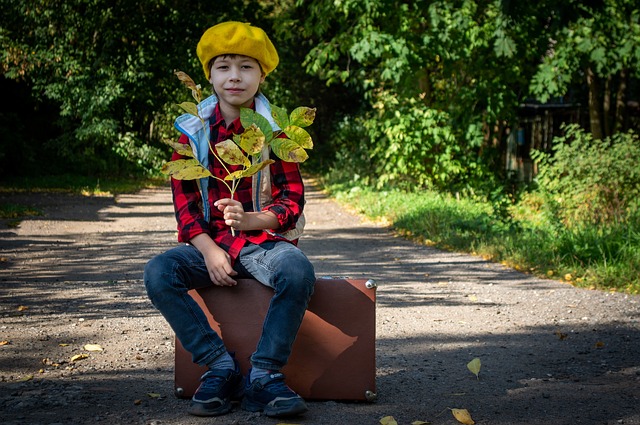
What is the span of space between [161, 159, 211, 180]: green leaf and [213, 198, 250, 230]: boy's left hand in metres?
0.15

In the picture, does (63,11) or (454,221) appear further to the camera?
(63,11)

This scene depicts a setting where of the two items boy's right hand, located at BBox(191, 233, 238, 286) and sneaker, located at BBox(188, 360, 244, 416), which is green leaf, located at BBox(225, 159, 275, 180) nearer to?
boy's right hand, located at BBox(191, 233, 238, 286)

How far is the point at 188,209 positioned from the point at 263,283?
17.9 inches

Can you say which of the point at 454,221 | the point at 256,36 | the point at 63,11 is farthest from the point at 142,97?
the point at 256,36

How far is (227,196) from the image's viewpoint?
3355mm

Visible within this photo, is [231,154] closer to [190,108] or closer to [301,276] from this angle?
[190,108]

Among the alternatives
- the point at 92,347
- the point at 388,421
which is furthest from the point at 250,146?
the point at 92,347

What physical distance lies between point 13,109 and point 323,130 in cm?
1354

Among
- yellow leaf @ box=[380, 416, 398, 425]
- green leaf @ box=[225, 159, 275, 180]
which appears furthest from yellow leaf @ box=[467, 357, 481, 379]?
green leaf @ box=[225, 159, 275, 180]

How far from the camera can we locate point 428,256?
861 cm

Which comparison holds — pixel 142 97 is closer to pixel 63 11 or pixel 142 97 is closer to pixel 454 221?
pixel 63 11

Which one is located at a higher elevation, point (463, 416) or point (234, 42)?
point (234, 42)

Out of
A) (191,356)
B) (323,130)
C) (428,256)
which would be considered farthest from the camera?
(323,130)

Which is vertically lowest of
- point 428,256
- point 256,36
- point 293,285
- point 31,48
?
point 428,256
